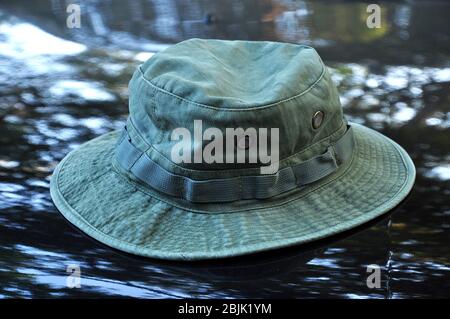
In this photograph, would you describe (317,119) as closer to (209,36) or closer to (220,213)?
(220,213)

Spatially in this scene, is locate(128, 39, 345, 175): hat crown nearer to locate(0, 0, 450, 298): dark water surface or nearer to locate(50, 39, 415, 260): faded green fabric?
locate(50, 39, 415, 260): faded green fabric

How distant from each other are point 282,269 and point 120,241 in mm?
357

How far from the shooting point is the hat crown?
1.46m

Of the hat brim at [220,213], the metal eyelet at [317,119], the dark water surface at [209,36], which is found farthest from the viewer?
the metal eyelet at [317,119]

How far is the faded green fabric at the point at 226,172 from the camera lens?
4.70 feet

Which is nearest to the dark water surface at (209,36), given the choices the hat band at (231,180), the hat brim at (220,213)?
the hat brim at (220,213)

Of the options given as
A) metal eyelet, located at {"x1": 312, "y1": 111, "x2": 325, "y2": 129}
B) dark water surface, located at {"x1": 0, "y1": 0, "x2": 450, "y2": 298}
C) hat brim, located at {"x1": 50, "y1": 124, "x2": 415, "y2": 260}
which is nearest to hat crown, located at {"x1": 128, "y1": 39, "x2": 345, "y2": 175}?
metal eyelet, located at {"x1": 312, "y1": 111, "x2": 325, "y2": 129}

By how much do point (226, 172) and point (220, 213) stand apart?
0.30ft

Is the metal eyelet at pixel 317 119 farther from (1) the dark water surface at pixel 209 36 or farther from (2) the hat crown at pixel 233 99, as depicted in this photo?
(1) the dark water surface at pixel 209 36

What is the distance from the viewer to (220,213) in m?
1.49

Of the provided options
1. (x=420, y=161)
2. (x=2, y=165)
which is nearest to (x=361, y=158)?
(x=420, y=161)

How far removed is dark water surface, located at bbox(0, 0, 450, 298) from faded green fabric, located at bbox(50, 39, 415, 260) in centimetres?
5

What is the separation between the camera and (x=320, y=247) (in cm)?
135

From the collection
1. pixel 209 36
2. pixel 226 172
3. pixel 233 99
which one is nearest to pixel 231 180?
pixel 226 172
